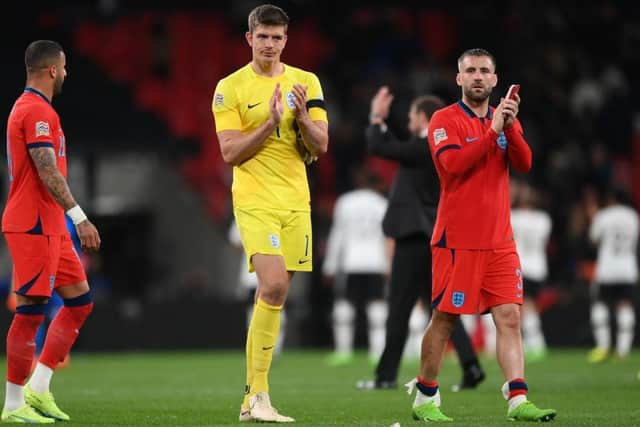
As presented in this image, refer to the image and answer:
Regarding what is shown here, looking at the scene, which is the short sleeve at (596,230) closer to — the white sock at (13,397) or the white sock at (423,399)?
the white sock at (423,399)

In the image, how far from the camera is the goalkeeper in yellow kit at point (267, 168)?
8.06 meters

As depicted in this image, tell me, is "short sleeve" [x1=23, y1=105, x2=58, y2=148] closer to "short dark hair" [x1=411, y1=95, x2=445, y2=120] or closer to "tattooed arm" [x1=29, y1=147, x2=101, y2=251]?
"tattooed arm" [x1=29, y1=147, x2=101, y2=251]

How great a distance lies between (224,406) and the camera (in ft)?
32.1

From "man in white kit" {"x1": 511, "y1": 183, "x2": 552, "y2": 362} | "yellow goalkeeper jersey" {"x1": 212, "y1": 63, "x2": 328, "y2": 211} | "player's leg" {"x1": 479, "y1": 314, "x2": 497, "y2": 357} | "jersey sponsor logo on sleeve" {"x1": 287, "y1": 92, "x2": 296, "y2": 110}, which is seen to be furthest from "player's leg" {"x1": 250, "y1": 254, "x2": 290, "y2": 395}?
"man in white kit" {"x1": 511, "y1": 183, "x2": 552, "y2": 362}

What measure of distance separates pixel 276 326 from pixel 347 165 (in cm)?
1467

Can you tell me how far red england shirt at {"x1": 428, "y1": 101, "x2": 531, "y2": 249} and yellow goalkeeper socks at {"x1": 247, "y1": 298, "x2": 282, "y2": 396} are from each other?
1.15 meters

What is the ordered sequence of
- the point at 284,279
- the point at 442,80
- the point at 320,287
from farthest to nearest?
the point at 442,80 < the point at 320,287 < the point at 284,279

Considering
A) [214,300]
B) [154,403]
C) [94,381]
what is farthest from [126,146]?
[154,403]

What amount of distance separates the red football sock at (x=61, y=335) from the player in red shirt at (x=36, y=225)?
0.10 ft

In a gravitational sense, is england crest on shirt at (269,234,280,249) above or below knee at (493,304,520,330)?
above

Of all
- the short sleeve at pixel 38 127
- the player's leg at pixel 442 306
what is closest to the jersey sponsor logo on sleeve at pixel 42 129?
the short sleeve at pixel 38 127

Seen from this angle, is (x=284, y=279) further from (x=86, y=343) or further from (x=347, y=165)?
(x=347, y=165)

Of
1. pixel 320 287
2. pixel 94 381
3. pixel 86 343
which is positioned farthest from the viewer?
pixel 320 287

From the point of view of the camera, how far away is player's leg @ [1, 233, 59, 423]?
8266mm
